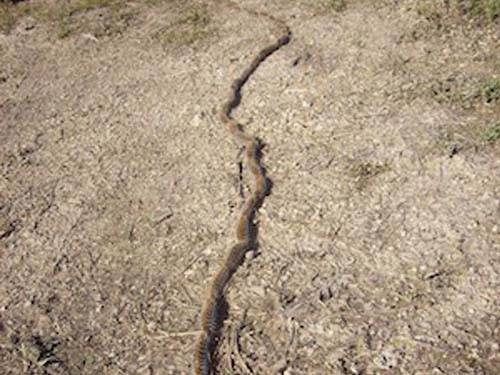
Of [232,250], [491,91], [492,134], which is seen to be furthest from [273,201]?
[491,91]

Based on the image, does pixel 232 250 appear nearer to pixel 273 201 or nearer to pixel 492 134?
pixel 273 201

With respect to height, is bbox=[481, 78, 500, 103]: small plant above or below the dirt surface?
below

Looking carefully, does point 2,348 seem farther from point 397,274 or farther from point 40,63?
point 40,63

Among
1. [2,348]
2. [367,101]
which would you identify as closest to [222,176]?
[367,101]

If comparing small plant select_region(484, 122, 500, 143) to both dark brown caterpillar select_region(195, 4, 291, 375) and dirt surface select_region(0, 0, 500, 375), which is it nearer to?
dirt surface select_region(0, 0, 500, 375)

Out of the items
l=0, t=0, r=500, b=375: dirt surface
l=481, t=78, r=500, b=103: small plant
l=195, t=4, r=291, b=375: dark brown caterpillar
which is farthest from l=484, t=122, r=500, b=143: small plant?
l=195, t=4, r=291, b=375: dark brown caterpillar
